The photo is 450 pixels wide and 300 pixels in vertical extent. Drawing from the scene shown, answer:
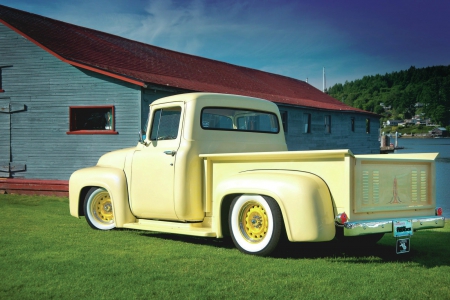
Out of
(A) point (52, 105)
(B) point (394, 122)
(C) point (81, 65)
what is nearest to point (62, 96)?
(A) point (52, 105)

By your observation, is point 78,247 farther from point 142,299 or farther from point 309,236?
point 309,236

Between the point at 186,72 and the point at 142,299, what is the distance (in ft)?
66.7

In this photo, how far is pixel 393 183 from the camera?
6551mm

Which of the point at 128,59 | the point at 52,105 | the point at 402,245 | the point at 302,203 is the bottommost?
the point at 402,245

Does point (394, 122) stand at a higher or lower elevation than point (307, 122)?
higher

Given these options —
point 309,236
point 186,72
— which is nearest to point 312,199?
point 309,236

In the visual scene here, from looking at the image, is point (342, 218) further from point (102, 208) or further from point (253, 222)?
point (102, 208)

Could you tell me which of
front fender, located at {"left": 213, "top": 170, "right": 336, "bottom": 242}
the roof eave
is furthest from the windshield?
the roof eave

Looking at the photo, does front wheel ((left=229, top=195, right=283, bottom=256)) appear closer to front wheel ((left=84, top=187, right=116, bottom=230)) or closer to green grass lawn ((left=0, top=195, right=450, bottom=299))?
green grass lawn ((left=0, top=195, right=450, bottom=299))

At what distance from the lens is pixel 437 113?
15625cm

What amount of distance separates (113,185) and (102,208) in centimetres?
81

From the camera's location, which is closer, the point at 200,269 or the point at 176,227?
the point at 200,269

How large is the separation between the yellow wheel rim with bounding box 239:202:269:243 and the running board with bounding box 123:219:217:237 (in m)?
0.50

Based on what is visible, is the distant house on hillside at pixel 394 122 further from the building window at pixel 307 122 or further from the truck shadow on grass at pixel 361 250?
the truck shadow on grass at pixel 361 250
